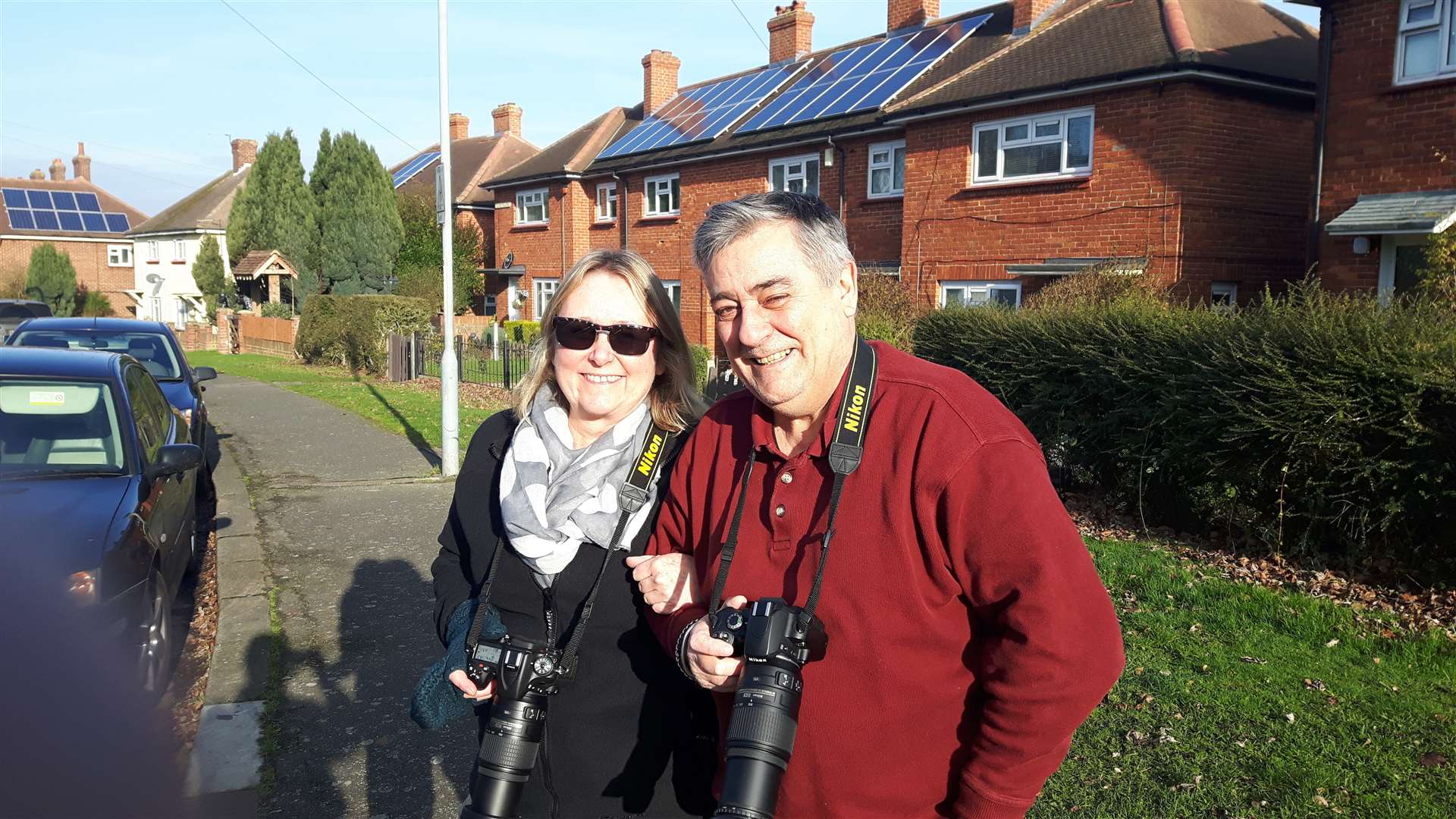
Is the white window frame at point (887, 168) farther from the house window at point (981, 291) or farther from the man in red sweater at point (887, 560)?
the man in red sweater at point (887, 560)

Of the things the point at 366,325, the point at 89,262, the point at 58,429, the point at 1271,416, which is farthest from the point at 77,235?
the point at 1271,416

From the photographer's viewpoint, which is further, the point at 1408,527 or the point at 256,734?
the point at 1408,527

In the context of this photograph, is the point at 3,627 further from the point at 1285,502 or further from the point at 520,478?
the point at 1285,502

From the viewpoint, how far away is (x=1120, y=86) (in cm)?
1484

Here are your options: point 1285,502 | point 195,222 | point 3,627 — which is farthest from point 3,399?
point 195,222

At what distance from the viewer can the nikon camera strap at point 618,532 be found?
2223 mm

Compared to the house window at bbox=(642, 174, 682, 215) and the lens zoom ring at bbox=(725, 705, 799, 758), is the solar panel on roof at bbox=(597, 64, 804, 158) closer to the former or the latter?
the house window at bbox=(642, 174, 682, 215)

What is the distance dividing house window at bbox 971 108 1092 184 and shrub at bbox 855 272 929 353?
2400 millimetres

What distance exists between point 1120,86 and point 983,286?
12.2 feet

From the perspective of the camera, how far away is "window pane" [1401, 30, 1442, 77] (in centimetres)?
1180

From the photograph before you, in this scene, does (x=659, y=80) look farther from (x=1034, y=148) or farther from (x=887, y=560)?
(x=887, y=560)

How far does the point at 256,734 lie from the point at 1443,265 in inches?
444

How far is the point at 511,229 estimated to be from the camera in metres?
32.4

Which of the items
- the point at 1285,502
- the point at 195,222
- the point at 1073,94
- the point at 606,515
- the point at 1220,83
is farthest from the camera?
the point at 195,222
